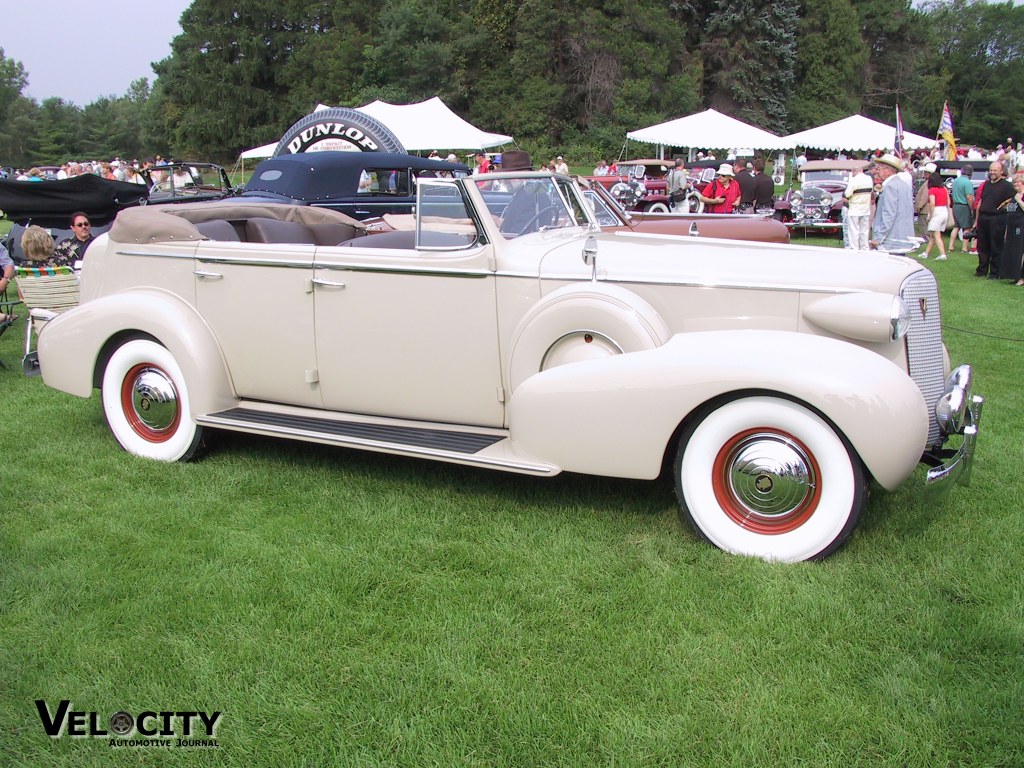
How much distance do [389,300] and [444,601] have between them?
1.66 metres

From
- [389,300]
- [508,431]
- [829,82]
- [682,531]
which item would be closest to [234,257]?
[389,300]

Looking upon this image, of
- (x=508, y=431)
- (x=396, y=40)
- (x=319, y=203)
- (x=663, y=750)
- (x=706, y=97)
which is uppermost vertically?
(x=396, y=40)

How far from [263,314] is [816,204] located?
53.8 feet

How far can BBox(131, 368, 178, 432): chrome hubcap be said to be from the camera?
470 centimetres

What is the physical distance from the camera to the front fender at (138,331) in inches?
179

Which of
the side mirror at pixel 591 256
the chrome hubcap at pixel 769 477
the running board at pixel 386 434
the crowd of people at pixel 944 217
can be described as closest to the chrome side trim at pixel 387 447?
the running board at pixel 386 434

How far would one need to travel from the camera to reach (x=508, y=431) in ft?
13.3

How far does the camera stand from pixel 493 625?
9.86 ft

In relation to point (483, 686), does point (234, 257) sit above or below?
above

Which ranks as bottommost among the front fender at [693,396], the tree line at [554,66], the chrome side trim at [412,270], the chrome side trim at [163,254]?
the front fender at [693,396]

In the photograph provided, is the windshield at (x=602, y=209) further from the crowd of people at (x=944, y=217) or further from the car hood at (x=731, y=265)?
the crowd of people at (x=944, y=217)

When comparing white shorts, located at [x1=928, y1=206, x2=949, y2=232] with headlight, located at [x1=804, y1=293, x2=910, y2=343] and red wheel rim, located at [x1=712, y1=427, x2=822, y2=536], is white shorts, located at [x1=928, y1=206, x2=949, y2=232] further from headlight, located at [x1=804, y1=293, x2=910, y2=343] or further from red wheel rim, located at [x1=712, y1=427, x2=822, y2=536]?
red wheel rim, located at [x1=712, y1=427, x2=822, y2=536]

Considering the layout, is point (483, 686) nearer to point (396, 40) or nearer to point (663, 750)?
point (663, 750)

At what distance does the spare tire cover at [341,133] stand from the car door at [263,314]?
12.9 metres
